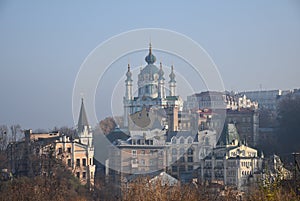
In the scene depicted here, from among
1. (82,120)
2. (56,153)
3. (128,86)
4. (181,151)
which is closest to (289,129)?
(181,151)

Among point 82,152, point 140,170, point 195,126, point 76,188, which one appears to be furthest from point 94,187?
point 195,126

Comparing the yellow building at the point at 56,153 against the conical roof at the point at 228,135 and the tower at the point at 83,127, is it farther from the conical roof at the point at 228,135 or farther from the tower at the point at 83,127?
the conical roof at the point at 228,135

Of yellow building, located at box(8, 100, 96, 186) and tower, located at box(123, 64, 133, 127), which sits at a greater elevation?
tower, located at box(123, 64, 133, 127)

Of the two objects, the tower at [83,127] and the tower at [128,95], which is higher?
the tower at [128,95]

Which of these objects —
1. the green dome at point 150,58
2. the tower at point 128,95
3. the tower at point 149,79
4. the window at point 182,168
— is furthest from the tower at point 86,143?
the green dome at point 150,58

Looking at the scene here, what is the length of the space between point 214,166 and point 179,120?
6.74 meters

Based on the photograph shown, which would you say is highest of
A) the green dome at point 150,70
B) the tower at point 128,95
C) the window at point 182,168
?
the green dome at point 150,70

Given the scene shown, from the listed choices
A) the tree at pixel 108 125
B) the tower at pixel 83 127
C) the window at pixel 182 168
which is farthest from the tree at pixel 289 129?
the tower at pixel 83 127

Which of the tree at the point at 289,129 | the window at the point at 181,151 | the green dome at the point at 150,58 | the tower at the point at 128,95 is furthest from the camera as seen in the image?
the green dome at the point at 150,58

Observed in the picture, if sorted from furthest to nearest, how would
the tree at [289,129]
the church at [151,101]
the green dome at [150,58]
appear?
the green dome at [150,58], the church at [151,101], the tree at [289,129]

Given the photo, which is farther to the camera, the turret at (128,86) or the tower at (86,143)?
the turret at (128,86)

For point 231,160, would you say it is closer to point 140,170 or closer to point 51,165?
point 140,170

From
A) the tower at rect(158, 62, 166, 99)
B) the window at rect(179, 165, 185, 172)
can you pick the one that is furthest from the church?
the window at rect(179, 165, 185, 172)

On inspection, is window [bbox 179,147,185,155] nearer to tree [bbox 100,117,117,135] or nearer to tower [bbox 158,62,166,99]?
tree [bbox 100,117,117,135]
